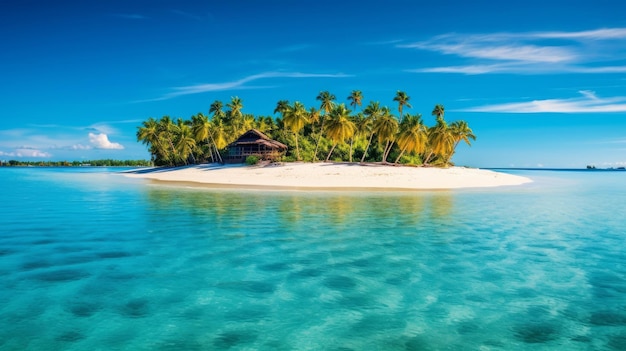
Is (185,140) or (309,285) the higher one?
(185,140)

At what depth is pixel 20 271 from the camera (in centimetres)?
1098

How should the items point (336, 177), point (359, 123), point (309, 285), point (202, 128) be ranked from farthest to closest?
point (202, 128) → point (359, 123) → point (336, 177) → point (309, 285)

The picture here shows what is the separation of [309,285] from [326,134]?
2462 inches

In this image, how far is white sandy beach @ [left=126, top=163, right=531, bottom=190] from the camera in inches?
1901

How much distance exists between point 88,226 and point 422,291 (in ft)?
49.5

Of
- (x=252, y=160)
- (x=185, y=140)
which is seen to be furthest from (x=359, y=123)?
(x=185, y=140)

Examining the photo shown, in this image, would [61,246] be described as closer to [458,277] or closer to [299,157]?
[458,277]

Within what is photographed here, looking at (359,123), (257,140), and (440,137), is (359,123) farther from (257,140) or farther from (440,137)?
(257,140)

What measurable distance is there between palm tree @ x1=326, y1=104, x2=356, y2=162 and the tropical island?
16 cm

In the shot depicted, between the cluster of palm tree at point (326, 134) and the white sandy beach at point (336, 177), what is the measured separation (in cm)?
837

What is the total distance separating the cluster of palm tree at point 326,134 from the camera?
68.8 meters

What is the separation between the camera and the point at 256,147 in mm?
75125

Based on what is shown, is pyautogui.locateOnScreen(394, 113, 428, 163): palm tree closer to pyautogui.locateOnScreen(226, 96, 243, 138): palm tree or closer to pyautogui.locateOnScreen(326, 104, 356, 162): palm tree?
pyautogui.locateOnScreen(326, 104, 356, 162): palm tree

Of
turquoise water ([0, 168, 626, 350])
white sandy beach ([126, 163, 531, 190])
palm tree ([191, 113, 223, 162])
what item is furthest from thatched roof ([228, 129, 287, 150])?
turquoise water ([0, 168, 626, 350])
